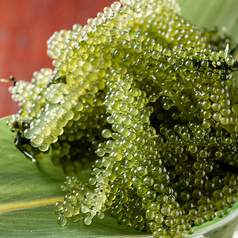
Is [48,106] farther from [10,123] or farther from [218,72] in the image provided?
[218,72]

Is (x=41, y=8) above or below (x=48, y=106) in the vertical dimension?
above

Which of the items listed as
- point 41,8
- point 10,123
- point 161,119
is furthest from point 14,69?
point 161,119

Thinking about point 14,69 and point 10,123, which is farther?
point 14,69

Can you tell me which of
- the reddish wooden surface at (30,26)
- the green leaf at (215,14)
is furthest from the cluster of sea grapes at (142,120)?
the reddish wooden surface at (30,26)

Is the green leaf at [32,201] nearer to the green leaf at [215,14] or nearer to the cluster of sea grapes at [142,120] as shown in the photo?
the cluster of sea grapes at [142,120]

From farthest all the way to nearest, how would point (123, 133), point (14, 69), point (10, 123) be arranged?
point (14, 69) < point (10, 123) < point (123, 133)

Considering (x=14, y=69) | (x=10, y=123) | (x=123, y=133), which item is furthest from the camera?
(x=14, y=69)

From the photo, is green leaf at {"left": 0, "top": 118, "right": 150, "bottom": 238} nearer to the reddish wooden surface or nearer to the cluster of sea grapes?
the cluster of sea grapes
